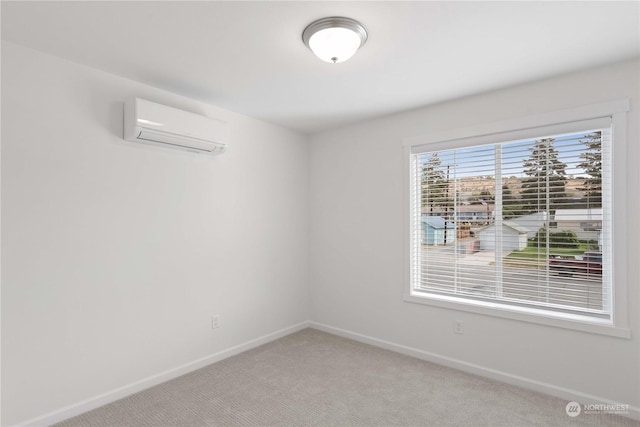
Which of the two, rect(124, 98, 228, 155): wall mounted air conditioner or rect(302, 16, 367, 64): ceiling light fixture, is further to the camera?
rect(124, 98, 228, 155): wall mounted air conditioner

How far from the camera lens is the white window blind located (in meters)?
2.53

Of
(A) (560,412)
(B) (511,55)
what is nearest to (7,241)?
(B) (511,55)

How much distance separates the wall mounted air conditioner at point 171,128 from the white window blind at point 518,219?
193cm

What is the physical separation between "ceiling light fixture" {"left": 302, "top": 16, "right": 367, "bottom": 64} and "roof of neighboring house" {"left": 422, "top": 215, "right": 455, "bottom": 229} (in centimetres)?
192

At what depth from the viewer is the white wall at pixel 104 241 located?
215 cm

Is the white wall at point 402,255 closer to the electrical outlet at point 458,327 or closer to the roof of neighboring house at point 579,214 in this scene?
the electrical outlet at point 458,327

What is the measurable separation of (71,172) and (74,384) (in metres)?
1.48

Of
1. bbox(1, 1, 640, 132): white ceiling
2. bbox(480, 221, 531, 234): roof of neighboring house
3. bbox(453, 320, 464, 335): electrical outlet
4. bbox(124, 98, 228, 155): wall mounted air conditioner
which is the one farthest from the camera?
bbox(453, 320, 464, 335): electrical outlet

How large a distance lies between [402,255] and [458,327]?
84 centimetres

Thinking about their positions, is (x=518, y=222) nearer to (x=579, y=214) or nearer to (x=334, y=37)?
(x=579, y=214)

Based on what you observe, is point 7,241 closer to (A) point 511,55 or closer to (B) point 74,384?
(B) point 74,384

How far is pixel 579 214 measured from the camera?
8.46 feet

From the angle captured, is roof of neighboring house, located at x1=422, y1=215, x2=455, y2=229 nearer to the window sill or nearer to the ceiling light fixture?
the window sill

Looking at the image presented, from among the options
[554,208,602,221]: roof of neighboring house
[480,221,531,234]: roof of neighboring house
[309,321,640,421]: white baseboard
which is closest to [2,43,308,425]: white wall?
[309,321,640,421]: white baseboard
